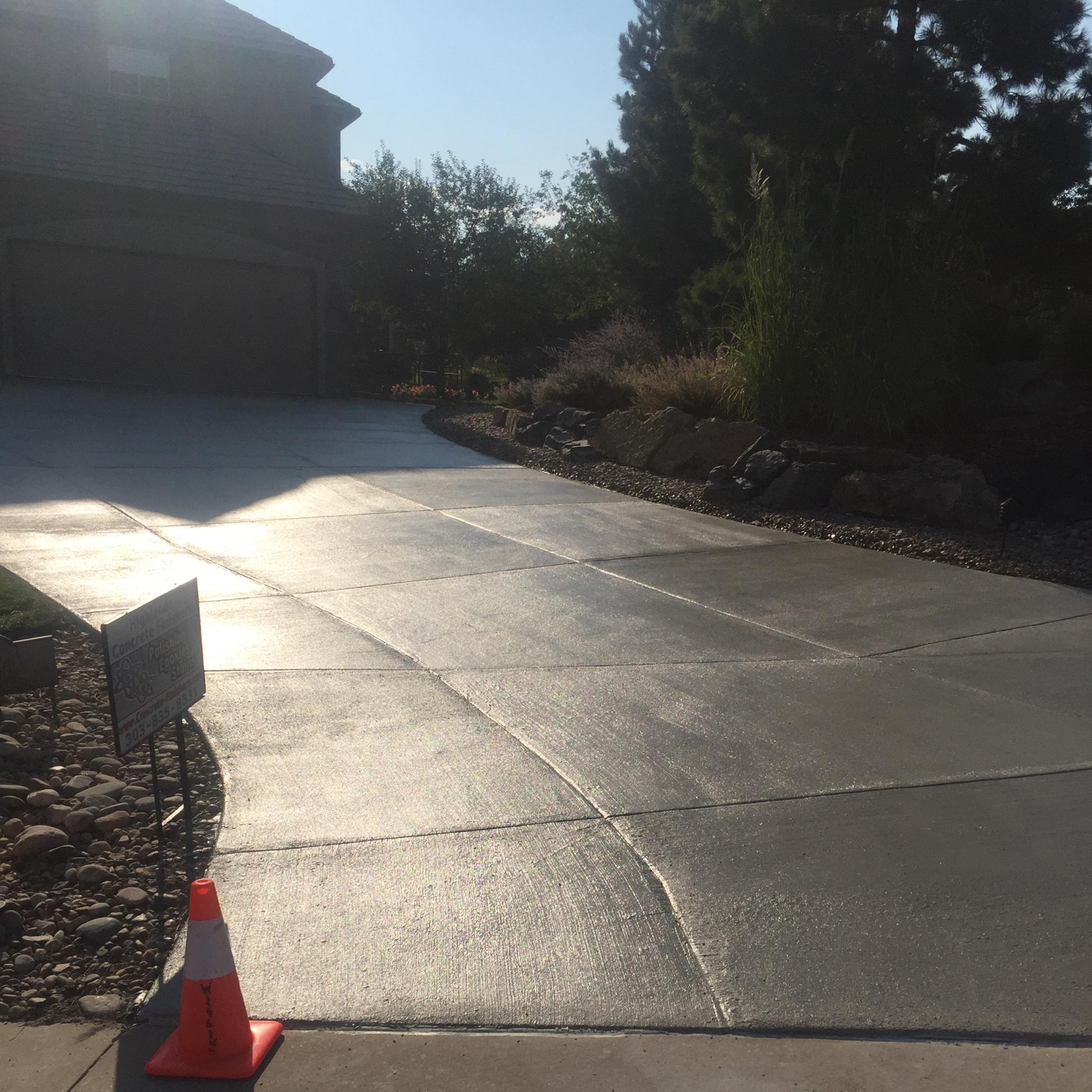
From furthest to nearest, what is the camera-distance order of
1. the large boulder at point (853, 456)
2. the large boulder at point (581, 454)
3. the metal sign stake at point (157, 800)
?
the large boulder at point (581, 454)
the large boulder at point (853, 456)
the metal sign stake at point (157, 800)

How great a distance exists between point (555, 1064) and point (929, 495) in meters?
7.80

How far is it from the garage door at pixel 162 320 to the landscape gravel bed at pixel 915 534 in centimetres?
1055

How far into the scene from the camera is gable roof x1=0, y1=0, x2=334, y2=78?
20.1 metres

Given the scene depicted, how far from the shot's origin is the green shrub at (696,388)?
12570mm

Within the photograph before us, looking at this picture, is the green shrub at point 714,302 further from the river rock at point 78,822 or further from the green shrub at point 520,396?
the river rock at point 78,822

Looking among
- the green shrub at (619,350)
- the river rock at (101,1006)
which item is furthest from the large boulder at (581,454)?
the river rock at (101,1006)

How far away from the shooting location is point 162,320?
796 inches

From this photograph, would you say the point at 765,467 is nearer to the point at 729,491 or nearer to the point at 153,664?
the point at 729,491

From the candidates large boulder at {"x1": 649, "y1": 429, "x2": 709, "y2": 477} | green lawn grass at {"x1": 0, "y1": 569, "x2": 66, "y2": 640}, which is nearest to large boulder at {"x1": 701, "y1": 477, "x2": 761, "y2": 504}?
large boulder at {"x1": 649, "y1": 429, "x2": 709, "y2": 477}

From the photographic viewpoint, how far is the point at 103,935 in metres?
3.41

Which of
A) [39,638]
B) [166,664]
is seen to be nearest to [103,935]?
[166,664]

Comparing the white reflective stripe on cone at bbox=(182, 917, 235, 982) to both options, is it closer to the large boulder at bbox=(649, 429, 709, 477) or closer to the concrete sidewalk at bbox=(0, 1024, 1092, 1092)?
the concrete sidewalk at bbox=(0, 1024, 1092, 1092)

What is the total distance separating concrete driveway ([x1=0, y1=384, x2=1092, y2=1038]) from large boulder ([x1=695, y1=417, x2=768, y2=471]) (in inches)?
101

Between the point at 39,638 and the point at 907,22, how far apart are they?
42.5ft
